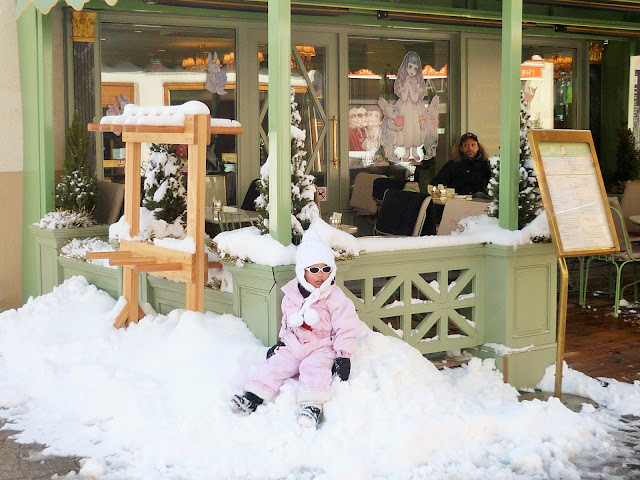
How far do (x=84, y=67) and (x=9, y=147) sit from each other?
1105mm

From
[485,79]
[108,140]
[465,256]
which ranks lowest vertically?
[465,256]

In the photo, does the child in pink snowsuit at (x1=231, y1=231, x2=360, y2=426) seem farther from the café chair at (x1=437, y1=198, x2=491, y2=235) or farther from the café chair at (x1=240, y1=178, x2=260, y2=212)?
the café chair at (x1=240, y1=178, x2=260, y2=212)

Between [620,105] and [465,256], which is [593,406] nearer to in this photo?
[465,256]

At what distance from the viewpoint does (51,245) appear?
7.99m

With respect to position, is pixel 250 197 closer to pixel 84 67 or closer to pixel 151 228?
pixel 84 67

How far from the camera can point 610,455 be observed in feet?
16.2

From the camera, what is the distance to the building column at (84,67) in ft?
29.1

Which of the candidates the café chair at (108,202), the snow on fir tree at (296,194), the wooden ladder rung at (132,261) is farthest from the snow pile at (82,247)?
the snow on fir tree at (296,194)

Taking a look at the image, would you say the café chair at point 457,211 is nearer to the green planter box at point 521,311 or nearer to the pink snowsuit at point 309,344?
the green planter box at point 521,311

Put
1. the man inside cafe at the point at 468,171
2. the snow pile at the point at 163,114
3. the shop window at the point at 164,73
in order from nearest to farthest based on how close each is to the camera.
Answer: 1. the snow pile at the point at 163,114
2. the shop window at the point at 164,73
3. the man inside cafe at the point at 468,171

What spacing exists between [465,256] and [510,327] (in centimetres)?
55

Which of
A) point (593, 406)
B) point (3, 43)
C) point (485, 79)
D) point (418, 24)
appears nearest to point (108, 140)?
point (3, 43)

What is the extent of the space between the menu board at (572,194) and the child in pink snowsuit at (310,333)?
147 centimetres

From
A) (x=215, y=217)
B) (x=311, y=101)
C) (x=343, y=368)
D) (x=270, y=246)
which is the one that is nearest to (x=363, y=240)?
(x=270, y=246)
